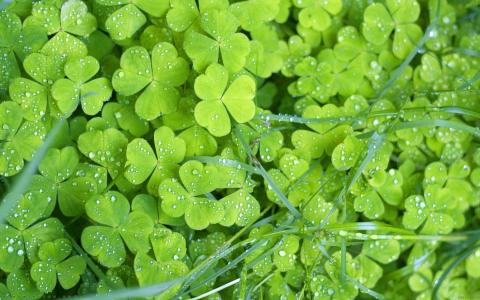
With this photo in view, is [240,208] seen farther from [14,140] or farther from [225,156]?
[14,140]

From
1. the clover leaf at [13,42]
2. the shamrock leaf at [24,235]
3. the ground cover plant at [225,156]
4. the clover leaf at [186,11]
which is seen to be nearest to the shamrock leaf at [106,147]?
the ground cover plant at [225,156]

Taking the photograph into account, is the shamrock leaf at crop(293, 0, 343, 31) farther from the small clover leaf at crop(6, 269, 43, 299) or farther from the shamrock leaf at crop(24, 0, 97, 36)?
the small clover leaf at crop(6, 269, 43, 299)

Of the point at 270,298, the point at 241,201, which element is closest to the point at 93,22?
the point at 241,201

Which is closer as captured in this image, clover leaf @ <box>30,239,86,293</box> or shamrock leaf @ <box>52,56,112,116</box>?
clover leaf @ <box>30,239,86,293</box>

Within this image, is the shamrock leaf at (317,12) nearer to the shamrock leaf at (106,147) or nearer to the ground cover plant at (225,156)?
the ground cover plant at (225,156)

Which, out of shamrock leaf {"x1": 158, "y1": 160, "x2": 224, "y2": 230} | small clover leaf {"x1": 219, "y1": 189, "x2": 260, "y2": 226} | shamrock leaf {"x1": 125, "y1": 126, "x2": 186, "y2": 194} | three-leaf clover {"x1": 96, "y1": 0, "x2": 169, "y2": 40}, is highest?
three-leaf clover {"x1": 96, "y1": 0, "x2": 169, "y2": 40}

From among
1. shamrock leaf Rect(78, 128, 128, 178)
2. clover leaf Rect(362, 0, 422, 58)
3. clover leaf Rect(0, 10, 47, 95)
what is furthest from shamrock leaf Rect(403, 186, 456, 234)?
clover leaf Rect(0, 10, 47, 95)

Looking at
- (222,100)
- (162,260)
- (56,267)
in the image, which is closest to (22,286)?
(56,267)
